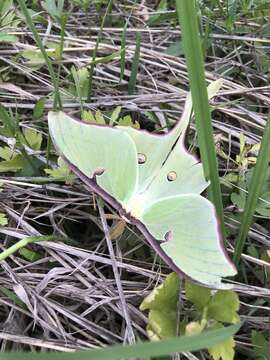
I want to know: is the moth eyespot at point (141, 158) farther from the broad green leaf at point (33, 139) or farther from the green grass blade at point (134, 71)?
the green grass blade at point (134, 71)

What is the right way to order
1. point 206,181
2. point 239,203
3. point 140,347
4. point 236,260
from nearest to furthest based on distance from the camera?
1. point 140,347
2. point 206,181
3. point 236,260
4. point 239,203

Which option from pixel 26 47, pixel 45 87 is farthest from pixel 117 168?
pixel 26 47

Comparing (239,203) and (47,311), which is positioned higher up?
(239,203)

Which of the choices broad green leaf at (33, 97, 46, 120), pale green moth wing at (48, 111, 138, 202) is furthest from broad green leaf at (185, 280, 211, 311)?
broad green leaf at (33, 97, 46, 120)

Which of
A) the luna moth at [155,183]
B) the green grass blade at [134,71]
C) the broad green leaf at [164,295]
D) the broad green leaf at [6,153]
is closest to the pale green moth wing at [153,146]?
the luna moth at [155,183]

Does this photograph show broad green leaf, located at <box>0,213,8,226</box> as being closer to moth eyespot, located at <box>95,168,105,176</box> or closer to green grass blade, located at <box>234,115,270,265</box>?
moth eyespot, located at <box>95,168,105,176</box>

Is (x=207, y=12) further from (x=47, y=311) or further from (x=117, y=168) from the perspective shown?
(x=47, y=311)
